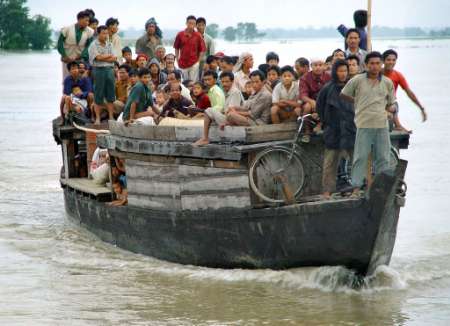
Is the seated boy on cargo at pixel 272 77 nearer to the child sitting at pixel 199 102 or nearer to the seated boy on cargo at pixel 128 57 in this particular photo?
the child sitting at pixel 199 102

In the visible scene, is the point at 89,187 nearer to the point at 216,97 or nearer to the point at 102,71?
the point at 102,71

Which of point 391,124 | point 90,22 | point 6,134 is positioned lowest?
point 6,134

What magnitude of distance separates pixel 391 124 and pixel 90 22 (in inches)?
272

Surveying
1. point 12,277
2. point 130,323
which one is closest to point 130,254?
point 12,277

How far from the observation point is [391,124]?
38.6 feet

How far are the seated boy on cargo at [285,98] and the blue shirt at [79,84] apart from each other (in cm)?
471

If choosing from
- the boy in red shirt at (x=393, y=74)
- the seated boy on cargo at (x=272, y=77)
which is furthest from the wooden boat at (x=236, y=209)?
the seated boy on cargo at (x=272, y=77)

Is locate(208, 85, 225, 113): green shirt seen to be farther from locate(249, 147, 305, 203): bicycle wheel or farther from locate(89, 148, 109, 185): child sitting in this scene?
locate(89, 148, 109, 185): child sitting

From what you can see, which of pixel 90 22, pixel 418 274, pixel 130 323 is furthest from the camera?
pixel 90 22

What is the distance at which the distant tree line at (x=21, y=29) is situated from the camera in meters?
93.7

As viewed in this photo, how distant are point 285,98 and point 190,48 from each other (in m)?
5.16

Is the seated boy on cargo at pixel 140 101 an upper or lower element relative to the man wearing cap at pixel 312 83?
lower

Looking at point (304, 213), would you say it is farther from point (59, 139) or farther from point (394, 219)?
point (59, 139)

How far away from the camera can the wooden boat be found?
35.6 feet
